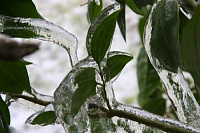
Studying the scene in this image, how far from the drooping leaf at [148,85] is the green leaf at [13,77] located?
503 millimetres

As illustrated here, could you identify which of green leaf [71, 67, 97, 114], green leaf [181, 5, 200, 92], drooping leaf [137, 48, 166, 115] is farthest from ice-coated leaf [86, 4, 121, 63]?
drooping leaf [137, 48, 166, 115]

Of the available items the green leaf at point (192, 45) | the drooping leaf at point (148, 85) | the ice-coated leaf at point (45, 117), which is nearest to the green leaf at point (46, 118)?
the ice-coated leaf at point (45, 117)

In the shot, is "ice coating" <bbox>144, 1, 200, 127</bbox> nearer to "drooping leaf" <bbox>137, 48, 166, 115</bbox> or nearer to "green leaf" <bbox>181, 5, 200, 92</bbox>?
"green leaf" <bbox>181, 5, 200, 92</bbox>

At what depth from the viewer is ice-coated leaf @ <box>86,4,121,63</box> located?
0.44 metres

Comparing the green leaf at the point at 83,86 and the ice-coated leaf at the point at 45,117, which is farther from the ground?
the green leaf at the point at 83,86

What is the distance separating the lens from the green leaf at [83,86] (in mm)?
439

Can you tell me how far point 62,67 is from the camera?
8.29 feet

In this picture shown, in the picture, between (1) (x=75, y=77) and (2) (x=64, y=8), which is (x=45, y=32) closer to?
(1) (x=75, y=77)

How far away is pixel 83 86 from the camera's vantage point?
1.47ft

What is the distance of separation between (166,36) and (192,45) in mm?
106

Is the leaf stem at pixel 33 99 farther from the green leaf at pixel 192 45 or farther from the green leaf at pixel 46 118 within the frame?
the green leaf at pixel 192 45

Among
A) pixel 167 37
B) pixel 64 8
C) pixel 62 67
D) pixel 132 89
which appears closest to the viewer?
pixel 167 37

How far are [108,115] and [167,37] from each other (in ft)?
0.34

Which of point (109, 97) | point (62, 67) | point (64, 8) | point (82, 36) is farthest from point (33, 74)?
point (109, 97)
